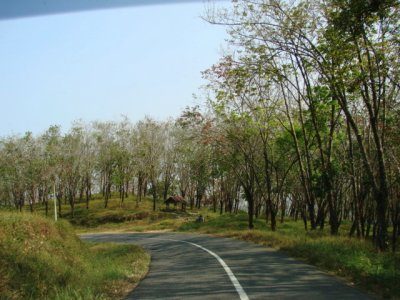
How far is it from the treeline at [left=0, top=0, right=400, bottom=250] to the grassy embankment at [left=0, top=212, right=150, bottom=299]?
9.78m

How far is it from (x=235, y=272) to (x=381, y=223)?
7170mm

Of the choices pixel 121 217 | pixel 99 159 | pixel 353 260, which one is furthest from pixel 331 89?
pixel 99 159

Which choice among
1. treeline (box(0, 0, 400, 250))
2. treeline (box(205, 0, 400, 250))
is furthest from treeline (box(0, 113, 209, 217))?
treeline (box(205, 0, 400, 250))

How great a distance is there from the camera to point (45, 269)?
1271cm

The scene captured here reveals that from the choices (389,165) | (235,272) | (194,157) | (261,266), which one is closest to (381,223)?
(261,266)

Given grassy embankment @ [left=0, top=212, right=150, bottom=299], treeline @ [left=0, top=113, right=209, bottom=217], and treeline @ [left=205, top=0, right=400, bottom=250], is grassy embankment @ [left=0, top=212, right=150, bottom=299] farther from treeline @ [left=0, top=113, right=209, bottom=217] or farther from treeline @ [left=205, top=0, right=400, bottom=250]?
treeline @ [left=0, top=113, right=209, bottom=217]

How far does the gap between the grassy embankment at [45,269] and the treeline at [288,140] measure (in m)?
9.78

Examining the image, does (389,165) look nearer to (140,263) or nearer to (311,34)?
(311,34)

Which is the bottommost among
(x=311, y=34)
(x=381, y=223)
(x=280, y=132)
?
(x=381, y=223)

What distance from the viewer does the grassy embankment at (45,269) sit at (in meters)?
10.5

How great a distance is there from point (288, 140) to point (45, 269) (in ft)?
75.5

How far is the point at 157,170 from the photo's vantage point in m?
76.6

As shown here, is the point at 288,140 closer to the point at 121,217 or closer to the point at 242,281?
the point at 242,281

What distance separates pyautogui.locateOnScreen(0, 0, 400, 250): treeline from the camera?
1775 centimetres
